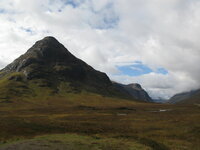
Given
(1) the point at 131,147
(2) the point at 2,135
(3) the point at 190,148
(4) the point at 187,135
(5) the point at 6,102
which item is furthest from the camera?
Answer: (5) the point at 6,102

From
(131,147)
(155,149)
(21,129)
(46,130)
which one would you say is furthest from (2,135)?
(155,149)

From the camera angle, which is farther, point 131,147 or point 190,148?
point 190,148

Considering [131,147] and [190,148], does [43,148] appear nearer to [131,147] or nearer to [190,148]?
[131,147]

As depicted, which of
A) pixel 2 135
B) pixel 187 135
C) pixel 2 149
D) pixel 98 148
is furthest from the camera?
pixel 187 135

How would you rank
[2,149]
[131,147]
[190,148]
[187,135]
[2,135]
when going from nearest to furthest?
1. [2,149]
2. [131,147]
3. [190,148]
4. [2,135]
5. [187,135]

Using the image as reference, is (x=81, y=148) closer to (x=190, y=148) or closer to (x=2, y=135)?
(x=190, y=148)

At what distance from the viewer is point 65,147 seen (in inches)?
1107

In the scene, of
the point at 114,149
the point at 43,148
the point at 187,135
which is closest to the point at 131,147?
the point at 114,149

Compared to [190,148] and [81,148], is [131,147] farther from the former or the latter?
[190,148]

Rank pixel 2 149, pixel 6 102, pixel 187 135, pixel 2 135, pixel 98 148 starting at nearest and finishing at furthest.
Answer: pixel 2 149
pixel 98 148
pixel 2 135
pixel 187 135
pixel 6 102

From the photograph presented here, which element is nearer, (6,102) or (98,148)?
(98,148)

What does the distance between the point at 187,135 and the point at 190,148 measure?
1370cm

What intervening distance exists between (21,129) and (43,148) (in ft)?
74.0

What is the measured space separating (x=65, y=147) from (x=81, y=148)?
197 centimetres
